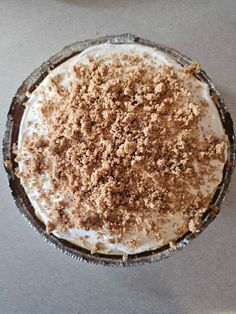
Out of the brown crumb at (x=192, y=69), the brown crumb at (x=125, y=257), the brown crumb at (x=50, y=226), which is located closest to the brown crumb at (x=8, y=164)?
the brown crumb at (x=50, y=226)

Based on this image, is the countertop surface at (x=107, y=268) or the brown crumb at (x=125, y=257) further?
the countertop surface at (x=107, y=268)

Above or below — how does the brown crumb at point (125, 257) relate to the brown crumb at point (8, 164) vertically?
below

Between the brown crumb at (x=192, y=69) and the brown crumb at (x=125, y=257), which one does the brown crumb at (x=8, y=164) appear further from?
the brown crumb at (x=192, y=69)

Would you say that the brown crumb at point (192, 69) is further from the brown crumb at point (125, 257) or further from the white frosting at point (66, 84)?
the brown crumb at point (125, 257)

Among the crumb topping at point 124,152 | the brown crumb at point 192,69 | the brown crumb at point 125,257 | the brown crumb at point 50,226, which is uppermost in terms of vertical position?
the brown crumb at point 192,69

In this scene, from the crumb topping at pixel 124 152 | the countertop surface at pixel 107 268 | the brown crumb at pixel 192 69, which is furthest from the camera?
the countertop surface at pixel 107 268

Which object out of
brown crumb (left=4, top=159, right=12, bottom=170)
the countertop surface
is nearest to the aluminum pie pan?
brown crumb (left=4, top=159, right=12, bottom=170)

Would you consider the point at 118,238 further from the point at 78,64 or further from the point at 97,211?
the point at 78,64

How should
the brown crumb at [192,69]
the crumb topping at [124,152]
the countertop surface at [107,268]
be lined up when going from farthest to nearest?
the countertop surface at [107,268] < the brown crumb at [192,69] < the crumb topping at [124,152]

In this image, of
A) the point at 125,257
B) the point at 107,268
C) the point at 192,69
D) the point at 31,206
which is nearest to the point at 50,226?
the point at 31,206
